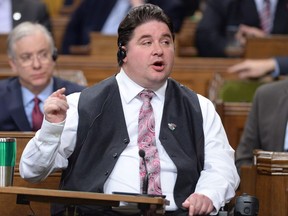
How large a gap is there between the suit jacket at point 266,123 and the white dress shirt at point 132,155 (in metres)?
1.05

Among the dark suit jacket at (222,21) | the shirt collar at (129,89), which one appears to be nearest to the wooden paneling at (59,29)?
the dark suit jacket at (222,21)

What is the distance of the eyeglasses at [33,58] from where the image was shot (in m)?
5.99

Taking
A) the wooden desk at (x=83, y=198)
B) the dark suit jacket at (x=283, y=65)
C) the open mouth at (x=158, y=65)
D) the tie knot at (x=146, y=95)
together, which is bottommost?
the wooden desk at (x=83, y=198)

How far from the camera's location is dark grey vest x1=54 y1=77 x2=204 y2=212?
4.28 meters

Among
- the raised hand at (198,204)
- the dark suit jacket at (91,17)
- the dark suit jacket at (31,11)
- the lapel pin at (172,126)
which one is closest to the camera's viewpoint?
the raised hand at (198,204)

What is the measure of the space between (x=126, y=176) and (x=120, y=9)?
4081mm

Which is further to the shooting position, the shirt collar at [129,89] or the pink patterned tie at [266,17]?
the pink patterned tie at [266,17]

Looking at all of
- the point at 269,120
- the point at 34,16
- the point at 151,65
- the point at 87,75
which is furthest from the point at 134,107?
the point at 34,16

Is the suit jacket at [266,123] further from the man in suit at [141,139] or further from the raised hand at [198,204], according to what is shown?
the raised hand at [198,204]

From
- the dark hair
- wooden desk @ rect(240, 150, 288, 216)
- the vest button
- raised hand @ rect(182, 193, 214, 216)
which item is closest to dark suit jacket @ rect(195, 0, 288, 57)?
wooden desk @ rect(240, 150, 288, 216)

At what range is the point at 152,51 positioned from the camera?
4.38m

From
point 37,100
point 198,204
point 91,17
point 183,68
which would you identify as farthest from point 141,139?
point 91,17

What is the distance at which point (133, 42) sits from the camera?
4.42 m

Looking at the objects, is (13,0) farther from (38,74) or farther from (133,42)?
(133,42)
